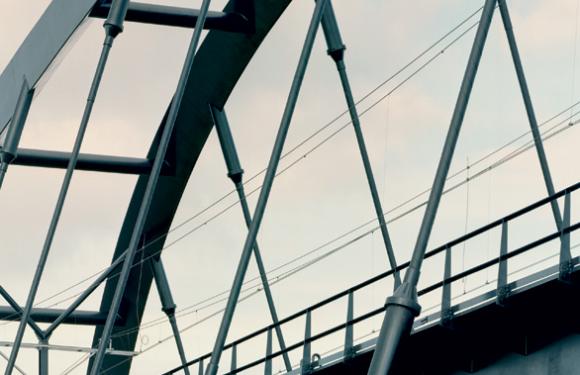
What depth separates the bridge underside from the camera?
1457 centimetres

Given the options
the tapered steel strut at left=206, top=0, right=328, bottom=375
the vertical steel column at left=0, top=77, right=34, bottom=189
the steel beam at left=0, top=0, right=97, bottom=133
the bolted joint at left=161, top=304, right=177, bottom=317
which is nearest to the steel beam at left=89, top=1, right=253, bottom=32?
the steel beam at left=0, top=0, right=97, bottom=133

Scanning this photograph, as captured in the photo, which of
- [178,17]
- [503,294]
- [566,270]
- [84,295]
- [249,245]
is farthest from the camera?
[84,295]

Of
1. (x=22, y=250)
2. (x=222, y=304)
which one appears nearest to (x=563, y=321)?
(x=222, y=304)

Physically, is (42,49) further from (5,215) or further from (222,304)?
(5,215)

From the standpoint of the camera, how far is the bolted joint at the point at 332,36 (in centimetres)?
2900

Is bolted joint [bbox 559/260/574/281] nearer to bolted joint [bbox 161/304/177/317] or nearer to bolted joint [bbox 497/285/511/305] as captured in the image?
bolted joint [bbox 497/285/511/305]

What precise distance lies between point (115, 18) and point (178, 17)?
5.99 meters

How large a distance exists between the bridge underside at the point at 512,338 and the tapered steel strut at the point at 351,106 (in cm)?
920

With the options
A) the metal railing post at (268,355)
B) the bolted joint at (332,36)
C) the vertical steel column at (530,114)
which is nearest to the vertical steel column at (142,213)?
the metal railing post at (268,355)

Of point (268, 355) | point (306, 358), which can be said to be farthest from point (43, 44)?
point (306, 358)

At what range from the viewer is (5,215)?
38.6 m

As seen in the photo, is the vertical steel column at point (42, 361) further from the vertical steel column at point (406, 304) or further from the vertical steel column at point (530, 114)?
the vertical steel column at point (406, 304)

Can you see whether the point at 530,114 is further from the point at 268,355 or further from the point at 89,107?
the point at 89,107

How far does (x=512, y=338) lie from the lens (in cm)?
1522
